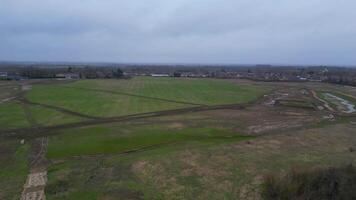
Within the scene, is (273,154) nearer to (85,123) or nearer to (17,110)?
(85,123)

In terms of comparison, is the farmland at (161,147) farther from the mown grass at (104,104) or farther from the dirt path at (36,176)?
the mown grass at (104,104)

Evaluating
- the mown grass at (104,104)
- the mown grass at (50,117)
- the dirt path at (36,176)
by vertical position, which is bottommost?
the dirt path at (36,176)

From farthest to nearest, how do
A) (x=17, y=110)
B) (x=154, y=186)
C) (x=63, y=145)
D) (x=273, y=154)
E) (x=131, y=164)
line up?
1. (x=17, y=110)
2. (x=63, y=145)
3. (x=273, y=154)
4. (x=131, y=164)
5. (x=154, y=186)

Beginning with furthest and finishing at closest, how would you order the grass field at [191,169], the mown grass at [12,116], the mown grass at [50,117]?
1. the mown grass at [50,117]
2. the mown grass at [12,116]
3. the grass field at [191,169]

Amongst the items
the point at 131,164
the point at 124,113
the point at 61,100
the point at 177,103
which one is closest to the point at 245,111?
the point at 177,103

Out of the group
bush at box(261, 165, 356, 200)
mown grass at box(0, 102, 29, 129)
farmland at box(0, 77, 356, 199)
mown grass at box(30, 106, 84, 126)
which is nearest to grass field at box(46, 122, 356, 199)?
farmland at box(0, 77, 356, 199)

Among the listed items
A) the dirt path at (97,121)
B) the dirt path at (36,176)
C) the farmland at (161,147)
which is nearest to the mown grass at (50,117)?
the farmland at (161,147)

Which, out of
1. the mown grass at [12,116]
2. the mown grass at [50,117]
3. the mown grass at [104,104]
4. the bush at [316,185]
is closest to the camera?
the bush at [316,185]
